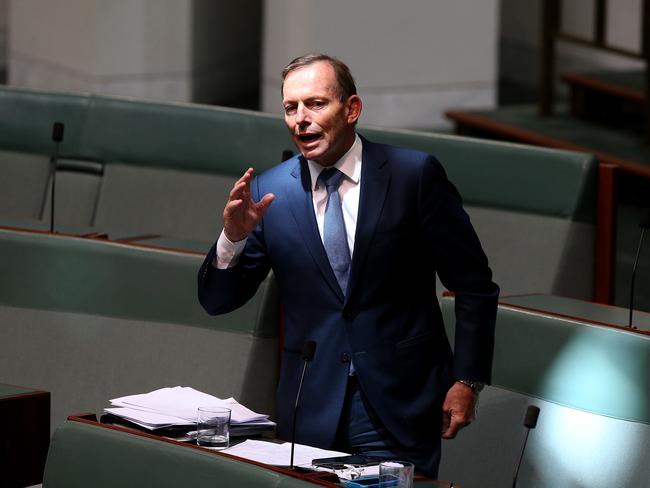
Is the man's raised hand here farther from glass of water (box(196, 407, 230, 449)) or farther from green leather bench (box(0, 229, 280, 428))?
green leather bench (box(0, 229, 280, 428))

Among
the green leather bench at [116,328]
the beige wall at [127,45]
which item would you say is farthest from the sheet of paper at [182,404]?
the beige wall at [127,45]

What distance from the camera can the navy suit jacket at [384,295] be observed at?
220 cm

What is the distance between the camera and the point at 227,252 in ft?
7.29

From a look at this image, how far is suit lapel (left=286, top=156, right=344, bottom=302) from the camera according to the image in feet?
7.27

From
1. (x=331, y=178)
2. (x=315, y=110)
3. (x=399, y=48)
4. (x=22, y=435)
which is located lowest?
(x=22, y=435)

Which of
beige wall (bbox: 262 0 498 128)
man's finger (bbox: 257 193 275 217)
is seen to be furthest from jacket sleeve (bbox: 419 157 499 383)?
beige wall (bbox: 262 0 498 128)

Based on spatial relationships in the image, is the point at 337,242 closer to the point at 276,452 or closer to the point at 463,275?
the point at 463,275

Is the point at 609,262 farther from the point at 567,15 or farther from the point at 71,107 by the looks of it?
the point at 567,15

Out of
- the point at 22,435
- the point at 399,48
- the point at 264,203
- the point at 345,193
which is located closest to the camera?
the point at 264,203

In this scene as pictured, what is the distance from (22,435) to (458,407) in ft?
3.03

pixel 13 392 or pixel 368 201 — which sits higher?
pixel 368 201

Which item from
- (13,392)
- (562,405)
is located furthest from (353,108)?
(13,392)

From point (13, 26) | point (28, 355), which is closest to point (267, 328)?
point (28, 355)

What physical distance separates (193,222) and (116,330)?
31.0 inches
